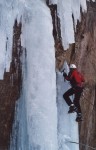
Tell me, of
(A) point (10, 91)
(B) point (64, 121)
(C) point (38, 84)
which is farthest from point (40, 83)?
(B) point (64, 121)

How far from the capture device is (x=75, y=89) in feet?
25.5

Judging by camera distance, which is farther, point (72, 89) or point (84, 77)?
point (84, 77)

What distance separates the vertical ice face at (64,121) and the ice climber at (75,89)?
142mm

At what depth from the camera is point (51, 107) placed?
7.75 meters

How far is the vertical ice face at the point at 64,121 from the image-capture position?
7.98 meters

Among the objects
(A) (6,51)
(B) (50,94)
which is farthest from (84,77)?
(A) (6,51)

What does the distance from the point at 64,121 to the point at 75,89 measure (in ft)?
2.19

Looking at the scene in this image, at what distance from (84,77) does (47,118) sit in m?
1.22

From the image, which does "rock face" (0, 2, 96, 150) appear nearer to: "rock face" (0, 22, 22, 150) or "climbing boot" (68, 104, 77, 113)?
"rock face" (0, 22, 22, 150)

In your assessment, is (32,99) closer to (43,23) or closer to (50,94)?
(50,94)

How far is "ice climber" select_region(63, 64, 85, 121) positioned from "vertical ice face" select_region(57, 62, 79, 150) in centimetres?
14

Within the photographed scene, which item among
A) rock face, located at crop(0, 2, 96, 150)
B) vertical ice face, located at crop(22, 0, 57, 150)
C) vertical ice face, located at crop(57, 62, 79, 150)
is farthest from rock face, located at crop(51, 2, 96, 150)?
vertical ice face, located at crop(22, 0, 57, 150)

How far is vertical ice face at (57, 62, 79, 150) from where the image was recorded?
7978 mm

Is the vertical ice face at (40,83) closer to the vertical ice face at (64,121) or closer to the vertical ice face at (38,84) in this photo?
the vertical ice face at (38,84)
